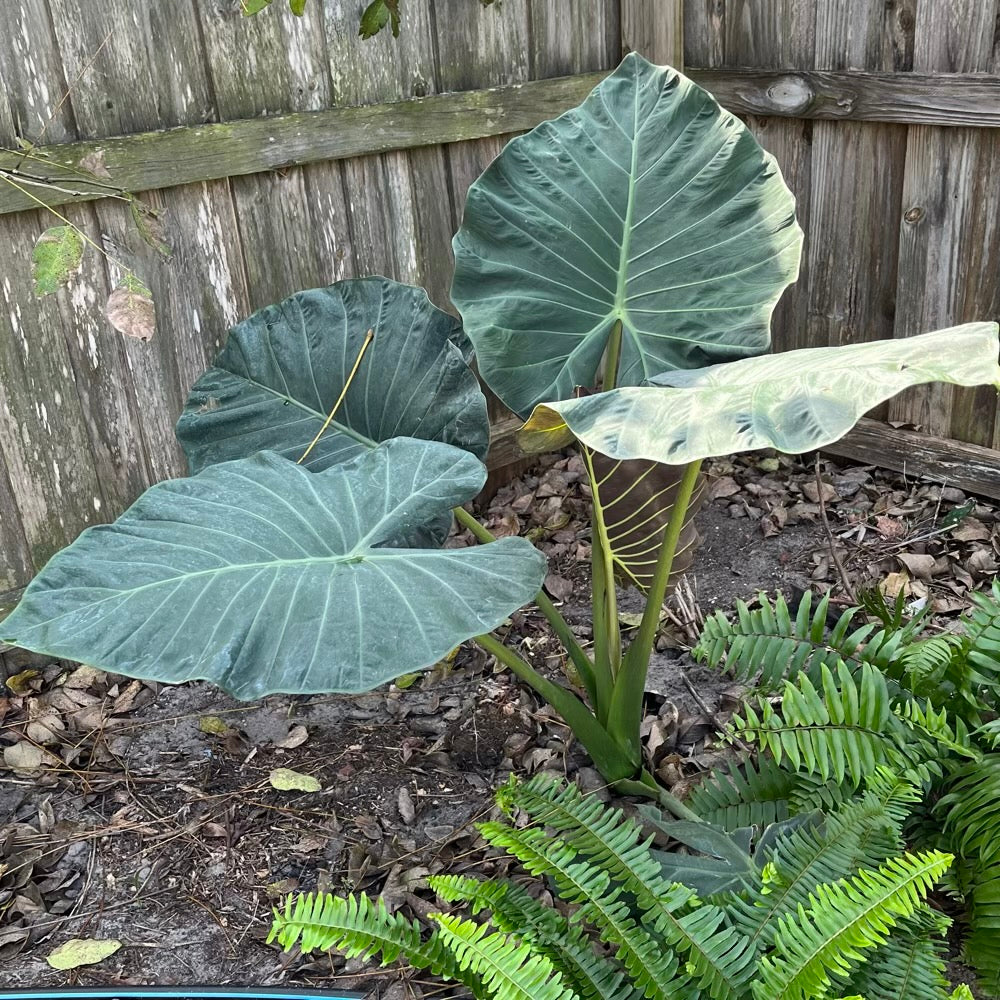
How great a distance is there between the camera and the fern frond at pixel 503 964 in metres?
1.18

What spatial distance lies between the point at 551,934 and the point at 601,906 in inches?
3.7

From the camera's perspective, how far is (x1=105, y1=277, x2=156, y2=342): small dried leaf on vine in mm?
1680

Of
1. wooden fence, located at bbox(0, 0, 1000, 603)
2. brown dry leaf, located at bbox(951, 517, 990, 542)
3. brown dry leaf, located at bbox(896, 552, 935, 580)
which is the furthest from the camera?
brown dry leaf, located at bbox(951, 517, 990, 542)

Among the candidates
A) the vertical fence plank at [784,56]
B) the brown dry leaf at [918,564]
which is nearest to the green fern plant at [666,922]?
the brown dry leaf at [918,564]

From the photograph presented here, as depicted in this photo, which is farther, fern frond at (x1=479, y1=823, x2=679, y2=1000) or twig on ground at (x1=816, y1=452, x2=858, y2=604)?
twig on ground at (x1=816, y1=452, x2=858, y2=604)

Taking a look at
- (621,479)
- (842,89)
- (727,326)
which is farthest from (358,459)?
(842,89)

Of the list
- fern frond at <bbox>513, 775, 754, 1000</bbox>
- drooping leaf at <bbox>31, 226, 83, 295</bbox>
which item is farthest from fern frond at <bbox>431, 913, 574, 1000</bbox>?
drooping leaf at <bbox>31, 226, 83, 295</bbox>

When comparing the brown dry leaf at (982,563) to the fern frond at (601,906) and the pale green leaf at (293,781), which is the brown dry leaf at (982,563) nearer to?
the fern frond at (601,906)

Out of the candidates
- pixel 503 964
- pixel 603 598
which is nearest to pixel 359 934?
pixel 503 964

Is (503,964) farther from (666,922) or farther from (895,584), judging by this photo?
(895,584)

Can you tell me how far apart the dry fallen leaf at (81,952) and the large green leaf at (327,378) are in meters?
0.91

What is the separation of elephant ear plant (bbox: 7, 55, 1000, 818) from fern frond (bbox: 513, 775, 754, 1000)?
0.32 m

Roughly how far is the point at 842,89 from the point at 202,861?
2.61 meters

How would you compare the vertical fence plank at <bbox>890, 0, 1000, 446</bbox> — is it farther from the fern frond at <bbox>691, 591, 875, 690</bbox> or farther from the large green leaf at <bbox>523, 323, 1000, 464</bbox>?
the large green leaf at <bbox>523, 323, 1000, 464</bbox>
